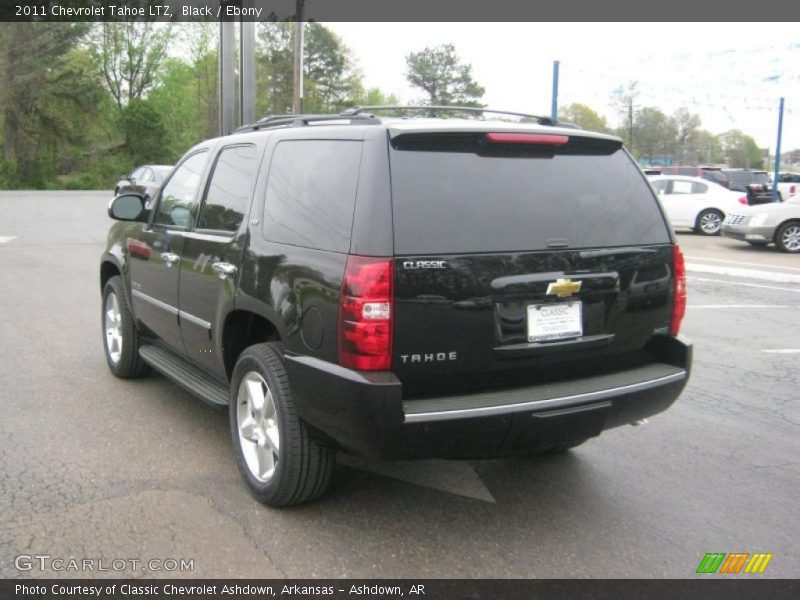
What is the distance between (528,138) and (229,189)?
1.74 meters

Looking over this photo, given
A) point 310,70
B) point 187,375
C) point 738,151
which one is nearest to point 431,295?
point 187,375

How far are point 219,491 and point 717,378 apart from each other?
14.2ft

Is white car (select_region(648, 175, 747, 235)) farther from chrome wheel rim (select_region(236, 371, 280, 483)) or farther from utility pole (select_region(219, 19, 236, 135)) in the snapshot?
chrome wheel rim (select_region(236, 371, 280, 483))

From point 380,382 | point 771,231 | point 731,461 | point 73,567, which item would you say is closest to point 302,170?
point 380,382

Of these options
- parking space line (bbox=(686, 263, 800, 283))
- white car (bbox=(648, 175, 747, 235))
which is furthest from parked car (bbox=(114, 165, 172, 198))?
parking space line (bbox=(686, 263, 800, 283))

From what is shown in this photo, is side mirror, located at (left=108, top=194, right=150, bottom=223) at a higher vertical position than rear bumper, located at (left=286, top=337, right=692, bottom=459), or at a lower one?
higher

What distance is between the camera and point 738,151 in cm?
8744

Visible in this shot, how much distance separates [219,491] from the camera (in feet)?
12.7

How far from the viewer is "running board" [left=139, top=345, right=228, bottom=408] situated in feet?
13.8

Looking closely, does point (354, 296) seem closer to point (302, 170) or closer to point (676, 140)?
point (302, 170)

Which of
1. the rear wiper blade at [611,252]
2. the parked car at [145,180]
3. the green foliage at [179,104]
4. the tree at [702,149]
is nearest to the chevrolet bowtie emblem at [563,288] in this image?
the rear wiper blade at [611,252]

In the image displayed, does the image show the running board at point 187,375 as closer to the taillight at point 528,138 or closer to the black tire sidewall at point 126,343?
the black tire sidewall at point 126,343

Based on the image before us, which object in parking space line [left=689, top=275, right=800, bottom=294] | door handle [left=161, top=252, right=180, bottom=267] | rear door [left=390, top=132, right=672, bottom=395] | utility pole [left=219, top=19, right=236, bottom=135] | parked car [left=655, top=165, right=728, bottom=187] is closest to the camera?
rear door [left=390, top=132, right=672, bottom=395]

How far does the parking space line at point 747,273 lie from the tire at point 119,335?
1047 centimetres
